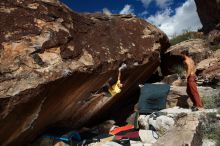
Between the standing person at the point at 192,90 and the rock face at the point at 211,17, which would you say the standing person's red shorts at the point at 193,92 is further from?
the rock face at the point at 211,17

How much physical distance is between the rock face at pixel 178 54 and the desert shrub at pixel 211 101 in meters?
3.66

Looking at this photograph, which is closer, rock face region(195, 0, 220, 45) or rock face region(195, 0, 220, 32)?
rock face region(195, 0, 220, 45)

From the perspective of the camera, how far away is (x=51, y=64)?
571 cm

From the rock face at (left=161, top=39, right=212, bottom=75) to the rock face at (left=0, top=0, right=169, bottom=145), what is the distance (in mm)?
4205

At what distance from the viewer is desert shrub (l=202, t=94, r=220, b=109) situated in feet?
25.3

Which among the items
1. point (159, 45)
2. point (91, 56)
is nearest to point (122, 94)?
point (159, 45)

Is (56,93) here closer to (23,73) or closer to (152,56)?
(23,73)

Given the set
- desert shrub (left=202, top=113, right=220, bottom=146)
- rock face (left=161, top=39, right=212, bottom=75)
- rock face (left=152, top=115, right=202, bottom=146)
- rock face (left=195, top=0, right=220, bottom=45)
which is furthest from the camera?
rock face (left=195, top=0, right=220, bottom=45)

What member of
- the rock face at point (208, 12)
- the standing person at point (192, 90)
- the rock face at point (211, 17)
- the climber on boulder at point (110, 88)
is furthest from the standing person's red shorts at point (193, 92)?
the rock face at point (208, 12)

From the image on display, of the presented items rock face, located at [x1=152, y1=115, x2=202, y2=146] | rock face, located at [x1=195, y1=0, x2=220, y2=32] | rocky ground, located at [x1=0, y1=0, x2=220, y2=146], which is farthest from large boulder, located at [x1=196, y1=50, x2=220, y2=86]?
rock face, located at [x1=152, y1=115, x2=202, y2=146]

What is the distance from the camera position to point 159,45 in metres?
9.69

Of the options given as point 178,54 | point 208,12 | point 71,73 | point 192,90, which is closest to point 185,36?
point 208,12

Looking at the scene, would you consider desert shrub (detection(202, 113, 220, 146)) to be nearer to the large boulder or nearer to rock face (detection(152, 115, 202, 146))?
rock face (detection(152, 115, 202, 146))

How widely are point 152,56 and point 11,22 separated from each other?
4.42m
